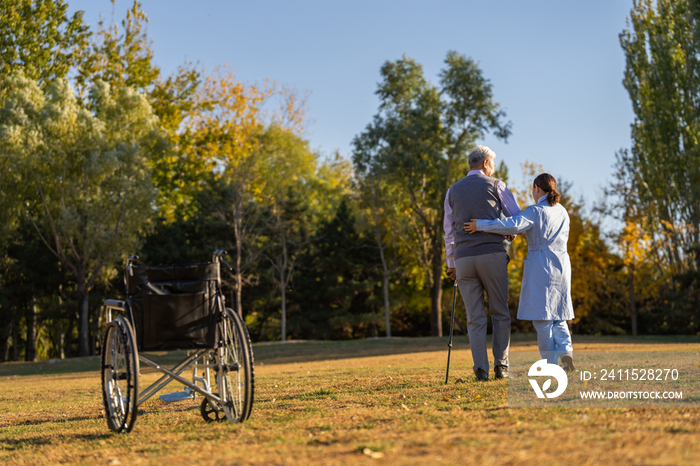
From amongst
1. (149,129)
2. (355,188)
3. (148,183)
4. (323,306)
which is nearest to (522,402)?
(148,183)

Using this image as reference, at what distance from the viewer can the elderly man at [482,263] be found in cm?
578

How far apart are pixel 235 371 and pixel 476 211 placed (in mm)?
2754

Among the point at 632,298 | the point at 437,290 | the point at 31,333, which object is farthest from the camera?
the point at 31,333

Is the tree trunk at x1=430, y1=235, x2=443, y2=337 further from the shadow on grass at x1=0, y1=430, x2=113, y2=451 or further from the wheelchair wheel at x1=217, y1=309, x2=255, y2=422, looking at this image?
the shadow on grass at x1=0, y1=430, x2=113, y2=451

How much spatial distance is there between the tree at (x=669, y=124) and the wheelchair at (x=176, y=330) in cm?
2650

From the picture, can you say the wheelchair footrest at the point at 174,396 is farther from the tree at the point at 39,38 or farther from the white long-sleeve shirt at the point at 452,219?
the tree at the point at 39,38

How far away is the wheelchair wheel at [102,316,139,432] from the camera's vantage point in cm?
411

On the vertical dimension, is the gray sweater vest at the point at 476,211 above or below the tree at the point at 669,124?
below

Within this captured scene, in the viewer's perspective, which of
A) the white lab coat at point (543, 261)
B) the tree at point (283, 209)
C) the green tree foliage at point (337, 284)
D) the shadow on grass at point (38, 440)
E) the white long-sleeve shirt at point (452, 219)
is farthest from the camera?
the green tree foliage at point (337, 284)

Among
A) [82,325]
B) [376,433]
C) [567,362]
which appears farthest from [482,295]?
[82,325]

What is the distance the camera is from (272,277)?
33.0m

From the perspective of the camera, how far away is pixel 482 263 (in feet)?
19.0

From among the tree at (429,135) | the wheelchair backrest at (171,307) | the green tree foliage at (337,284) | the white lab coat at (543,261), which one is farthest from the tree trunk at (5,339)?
the white lab coat at (543,261)

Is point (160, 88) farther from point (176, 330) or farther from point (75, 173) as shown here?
point (176, 330)
